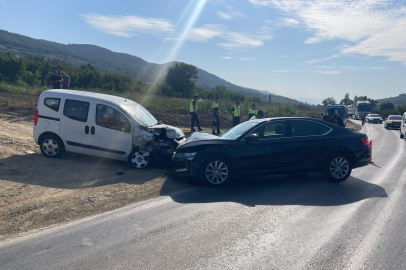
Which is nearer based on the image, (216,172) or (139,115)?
(216,172)

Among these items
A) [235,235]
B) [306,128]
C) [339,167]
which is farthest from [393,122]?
[235,235]

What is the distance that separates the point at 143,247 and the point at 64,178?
4186mm

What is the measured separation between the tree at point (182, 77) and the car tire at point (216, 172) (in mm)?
62457

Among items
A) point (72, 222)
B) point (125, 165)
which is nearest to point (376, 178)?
point (125, 165)

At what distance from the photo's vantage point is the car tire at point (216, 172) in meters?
7.83

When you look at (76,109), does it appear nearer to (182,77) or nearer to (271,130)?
(271,130)

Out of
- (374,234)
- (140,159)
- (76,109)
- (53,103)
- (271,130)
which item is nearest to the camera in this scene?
(374,234)

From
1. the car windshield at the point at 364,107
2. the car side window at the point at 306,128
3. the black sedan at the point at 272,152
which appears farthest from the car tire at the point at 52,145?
the car windshield at the point at 364,107

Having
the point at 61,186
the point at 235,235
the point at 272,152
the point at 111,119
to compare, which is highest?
the point at 111,119

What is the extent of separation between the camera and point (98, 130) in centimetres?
955

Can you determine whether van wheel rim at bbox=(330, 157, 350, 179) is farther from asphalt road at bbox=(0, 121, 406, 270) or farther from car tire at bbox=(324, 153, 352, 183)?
asphalt road at bbox=(0, 121, 406, 270)

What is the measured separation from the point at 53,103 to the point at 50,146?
1203 mm

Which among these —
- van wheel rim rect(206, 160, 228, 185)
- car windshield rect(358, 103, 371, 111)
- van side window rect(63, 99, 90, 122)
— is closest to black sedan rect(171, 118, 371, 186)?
van wheel rim rect(206, 160, 228, 185)

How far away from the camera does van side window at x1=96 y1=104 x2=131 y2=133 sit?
950 centimetres
